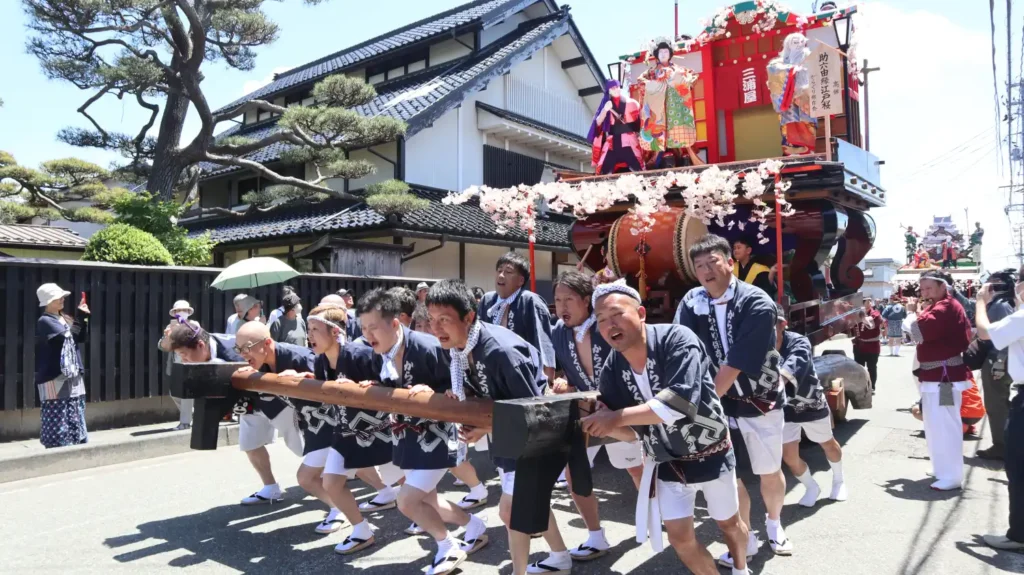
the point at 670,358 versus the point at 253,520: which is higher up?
the point at 670,358

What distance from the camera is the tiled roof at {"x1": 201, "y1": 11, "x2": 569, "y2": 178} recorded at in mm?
14883

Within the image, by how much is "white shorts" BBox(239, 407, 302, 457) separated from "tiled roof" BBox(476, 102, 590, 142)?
11999mm

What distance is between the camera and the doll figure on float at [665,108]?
8344 millimetres

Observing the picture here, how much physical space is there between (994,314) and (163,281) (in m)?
10.0

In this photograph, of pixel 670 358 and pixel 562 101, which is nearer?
pixel 670 358

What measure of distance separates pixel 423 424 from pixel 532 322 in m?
1.91

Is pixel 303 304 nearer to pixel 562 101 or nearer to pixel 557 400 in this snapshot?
pixel 557 400

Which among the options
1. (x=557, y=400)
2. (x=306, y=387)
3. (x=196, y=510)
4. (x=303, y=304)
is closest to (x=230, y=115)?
(x=303, y=304)

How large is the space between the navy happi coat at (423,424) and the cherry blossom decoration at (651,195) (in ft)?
9.23

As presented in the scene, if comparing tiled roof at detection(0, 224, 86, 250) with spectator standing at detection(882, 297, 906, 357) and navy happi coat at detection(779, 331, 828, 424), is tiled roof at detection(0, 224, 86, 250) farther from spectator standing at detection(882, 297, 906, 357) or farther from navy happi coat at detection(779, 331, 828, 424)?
spectator standing at detection(882, 297, 906, 357)

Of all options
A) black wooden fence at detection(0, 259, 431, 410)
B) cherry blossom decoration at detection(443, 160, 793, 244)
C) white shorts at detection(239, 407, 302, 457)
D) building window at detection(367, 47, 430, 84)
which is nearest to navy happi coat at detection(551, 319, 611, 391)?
white shorts at detection(239, 407, 302, 457)

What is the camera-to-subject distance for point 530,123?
17234mm

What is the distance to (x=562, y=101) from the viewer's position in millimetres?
19438

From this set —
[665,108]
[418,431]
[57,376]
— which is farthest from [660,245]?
[57,376]
